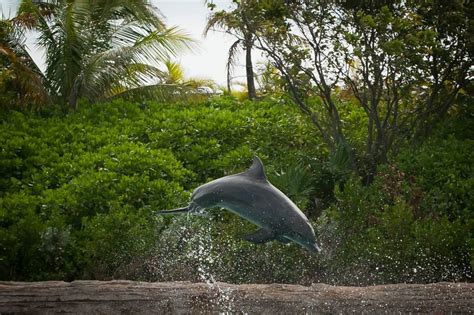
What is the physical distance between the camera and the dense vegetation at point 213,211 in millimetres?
10242

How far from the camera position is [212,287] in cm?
833

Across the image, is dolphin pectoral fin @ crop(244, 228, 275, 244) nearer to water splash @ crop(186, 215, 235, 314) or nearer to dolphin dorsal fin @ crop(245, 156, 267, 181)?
dolphin dorsal fin @ crop(245, 156, 267, 181)

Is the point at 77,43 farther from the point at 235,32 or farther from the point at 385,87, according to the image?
the point at 385,87

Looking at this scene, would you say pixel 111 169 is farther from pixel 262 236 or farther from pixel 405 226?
pixel 262 236

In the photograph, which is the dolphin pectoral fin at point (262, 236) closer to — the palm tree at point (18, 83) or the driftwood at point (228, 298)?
the driftwood at point (228, 298)

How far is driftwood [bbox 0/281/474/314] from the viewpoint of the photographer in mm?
7980

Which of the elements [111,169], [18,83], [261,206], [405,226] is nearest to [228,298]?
[261,206]

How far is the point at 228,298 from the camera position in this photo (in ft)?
26.8

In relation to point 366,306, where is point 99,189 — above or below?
above

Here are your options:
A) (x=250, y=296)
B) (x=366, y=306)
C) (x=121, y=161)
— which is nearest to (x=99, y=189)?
(x=121, y=161)

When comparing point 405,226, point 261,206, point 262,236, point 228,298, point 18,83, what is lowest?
point 228,298

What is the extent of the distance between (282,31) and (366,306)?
257 inches

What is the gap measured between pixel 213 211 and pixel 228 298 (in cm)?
354

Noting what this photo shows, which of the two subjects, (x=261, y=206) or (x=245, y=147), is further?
(x=245, y=147)
